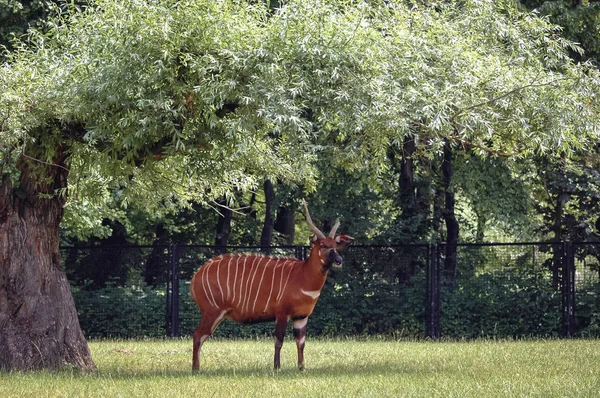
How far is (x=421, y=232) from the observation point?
23.0 m

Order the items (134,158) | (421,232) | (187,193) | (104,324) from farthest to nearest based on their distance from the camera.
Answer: (421,232) < (104,324) < (187,193) < (134,158)

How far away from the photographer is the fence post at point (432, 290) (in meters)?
19.7

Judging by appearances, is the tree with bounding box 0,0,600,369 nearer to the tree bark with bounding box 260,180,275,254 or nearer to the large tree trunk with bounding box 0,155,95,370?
the large tree trunk with bounding box 0,155,95,370

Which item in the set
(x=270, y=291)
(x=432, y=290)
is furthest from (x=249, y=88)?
(x=432, y=290)

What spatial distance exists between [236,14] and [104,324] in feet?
36.8

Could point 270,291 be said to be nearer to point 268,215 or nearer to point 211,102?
point 211,102

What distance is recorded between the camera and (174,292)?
20.3 meters

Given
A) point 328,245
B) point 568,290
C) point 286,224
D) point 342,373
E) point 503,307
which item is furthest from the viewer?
point 286,224

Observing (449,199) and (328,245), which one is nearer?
(328,245)

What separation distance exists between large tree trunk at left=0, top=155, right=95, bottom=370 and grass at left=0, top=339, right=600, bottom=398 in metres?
0.58

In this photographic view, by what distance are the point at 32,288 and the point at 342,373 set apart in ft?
13.5

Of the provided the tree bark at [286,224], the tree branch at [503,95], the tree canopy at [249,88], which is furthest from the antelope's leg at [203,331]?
the tree bark at [286,224]

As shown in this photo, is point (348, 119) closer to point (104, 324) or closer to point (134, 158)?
point (134, 158)

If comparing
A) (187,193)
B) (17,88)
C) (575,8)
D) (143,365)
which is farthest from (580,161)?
(17,88)
